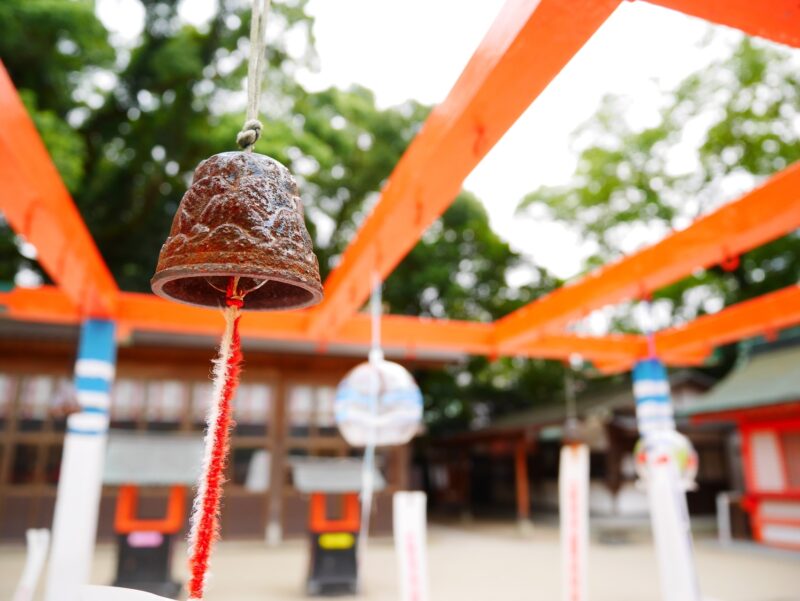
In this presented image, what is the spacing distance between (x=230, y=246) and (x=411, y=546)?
2849 millimetres

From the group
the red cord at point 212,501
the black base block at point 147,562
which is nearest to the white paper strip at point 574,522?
the red cord at point 212,501

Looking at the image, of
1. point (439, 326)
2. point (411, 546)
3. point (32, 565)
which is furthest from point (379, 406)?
point (32, 565)

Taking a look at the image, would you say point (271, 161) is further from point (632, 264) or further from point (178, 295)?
point (632, 264)

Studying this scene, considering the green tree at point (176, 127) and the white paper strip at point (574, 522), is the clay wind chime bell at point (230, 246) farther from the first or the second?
the green tree at point (176, 127)

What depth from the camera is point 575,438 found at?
16.5 feet

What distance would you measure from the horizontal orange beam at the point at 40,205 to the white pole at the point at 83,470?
681 millimetres

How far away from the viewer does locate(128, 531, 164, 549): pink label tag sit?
585cm

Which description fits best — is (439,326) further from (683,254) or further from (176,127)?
(176,127)

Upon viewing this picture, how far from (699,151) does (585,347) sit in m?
9.94

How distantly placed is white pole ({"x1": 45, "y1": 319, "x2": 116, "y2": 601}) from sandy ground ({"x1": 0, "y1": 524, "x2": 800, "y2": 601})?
6.91 feet

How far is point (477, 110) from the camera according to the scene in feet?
7.09

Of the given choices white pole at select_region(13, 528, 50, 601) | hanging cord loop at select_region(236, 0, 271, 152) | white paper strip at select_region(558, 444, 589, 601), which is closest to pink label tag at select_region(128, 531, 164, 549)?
white pole at select_region(13, 528, 50, 601)

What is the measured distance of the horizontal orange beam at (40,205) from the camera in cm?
239

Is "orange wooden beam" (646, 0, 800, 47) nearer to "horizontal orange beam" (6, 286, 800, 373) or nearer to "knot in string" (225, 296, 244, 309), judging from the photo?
"knot in string" (225, 296, 244, 309)
